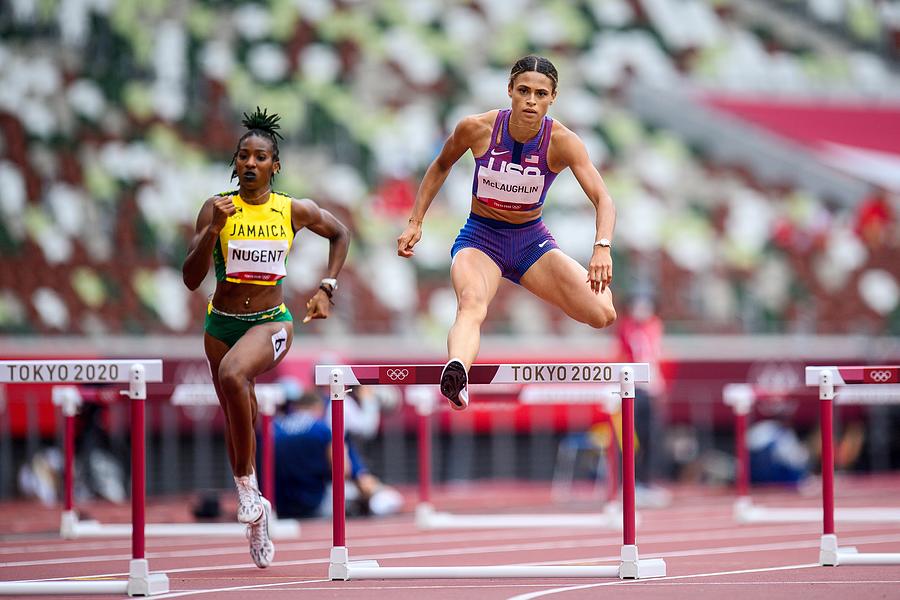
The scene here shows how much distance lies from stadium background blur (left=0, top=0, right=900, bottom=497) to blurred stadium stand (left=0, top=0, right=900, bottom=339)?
45 mm

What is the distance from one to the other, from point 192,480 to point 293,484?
147 inches

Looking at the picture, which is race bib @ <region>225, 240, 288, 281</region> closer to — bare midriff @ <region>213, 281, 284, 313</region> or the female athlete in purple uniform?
bare midriff @ <region>213, 281, 284, 313</region>

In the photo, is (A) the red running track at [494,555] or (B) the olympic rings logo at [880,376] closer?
(A) the red running track at [494,555]

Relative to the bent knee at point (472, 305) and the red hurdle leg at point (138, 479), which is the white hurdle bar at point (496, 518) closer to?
the bent knee at point (472, 305)

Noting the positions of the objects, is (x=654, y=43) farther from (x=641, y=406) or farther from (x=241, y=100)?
(x=641, y=406)

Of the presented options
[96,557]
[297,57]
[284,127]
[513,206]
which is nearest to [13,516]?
[96,557]

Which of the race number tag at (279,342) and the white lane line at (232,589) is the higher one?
the race number tag at (279,342)

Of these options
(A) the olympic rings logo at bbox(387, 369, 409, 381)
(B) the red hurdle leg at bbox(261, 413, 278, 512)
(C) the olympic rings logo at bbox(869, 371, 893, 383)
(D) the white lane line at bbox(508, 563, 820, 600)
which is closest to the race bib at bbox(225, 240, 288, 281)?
(A) the olympic rings logo at bbox(387, 369, 409, 381)

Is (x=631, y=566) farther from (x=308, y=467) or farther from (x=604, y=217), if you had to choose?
(x=308, y=467)

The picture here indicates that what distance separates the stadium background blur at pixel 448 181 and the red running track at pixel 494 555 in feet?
9.60

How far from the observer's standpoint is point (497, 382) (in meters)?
6.73

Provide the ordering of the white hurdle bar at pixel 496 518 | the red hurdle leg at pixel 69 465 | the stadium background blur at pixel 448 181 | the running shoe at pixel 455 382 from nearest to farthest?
the running shoe at pixel 455 382, the red hurdle leg at pixel 69 465, the white hurdle bar at pixel 496 518, the stadium background blur at pixel 448 181

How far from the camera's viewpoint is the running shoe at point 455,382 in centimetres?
638

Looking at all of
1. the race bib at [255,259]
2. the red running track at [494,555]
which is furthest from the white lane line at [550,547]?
the race bib at [255,259]
